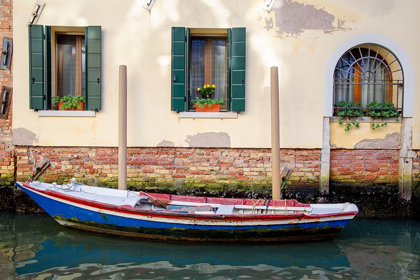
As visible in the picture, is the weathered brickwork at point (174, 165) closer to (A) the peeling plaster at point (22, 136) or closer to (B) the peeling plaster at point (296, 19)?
(A) the peeling plaster at point (22, 136)

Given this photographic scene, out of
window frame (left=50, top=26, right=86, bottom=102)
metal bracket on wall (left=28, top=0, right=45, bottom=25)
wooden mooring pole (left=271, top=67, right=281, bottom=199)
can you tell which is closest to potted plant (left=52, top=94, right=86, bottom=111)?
window frame (left=50, top=26, right=86, bottom=102)

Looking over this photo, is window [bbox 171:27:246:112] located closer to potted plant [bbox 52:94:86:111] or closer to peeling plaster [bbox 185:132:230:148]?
peeling plaster [bbox 185:132:230:148]

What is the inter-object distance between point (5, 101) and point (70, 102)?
99 centimetres

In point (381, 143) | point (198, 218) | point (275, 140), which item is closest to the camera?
point (198, 218)

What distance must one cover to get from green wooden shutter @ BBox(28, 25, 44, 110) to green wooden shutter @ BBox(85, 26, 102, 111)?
0.66 meters

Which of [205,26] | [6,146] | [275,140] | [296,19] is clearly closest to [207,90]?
[205,26]

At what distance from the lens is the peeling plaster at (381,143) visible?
685 centimetres

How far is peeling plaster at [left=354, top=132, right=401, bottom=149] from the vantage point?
685 cm

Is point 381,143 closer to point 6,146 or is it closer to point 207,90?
point 207,90

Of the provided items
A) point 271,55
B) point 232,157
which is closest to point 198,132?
point 232,157

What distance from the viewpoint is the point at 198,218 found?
5.39 m

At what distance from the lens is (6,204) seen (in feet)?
22.6

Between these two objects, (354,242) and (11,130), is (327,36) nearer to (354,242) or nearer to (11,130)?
(354,242)

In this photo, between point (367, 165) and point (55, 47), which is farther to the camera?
point (55, 47)
